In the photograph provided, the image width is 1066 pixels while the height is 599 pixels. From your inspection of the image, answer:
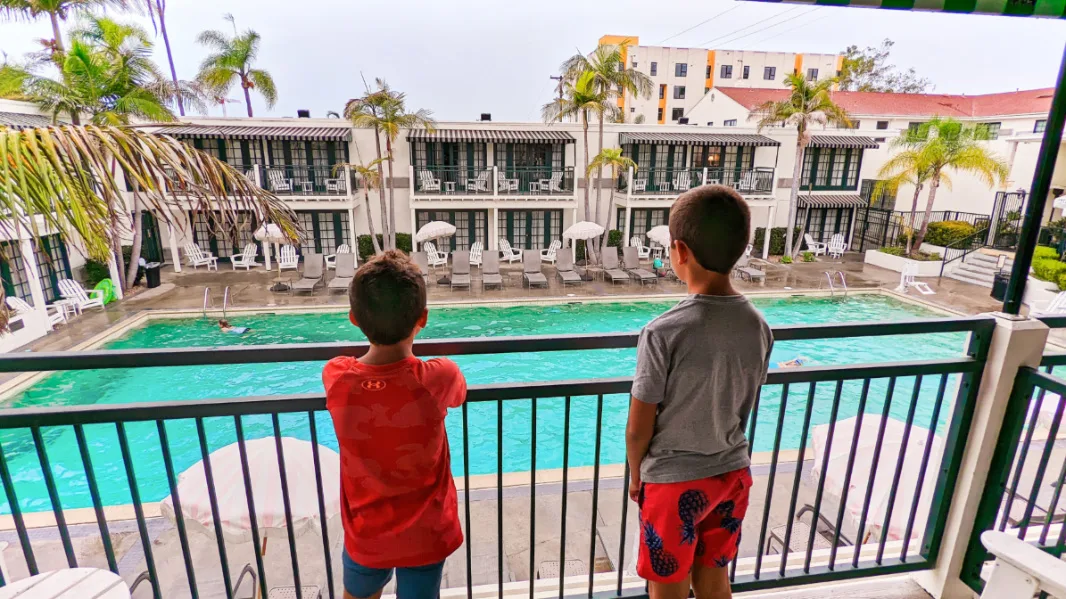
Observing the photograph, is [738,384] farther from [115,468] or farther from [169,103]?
[169,103]

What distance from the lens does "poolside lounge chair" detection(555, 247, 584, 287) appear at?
51.7ft

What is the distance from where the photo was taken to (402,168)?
19109 millimetres

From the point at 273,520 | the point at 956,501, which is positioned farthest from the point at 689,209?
the point at 273,520

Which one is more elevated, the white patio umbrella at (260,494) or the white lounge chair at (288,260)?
the white patio umbrella at (260,494)

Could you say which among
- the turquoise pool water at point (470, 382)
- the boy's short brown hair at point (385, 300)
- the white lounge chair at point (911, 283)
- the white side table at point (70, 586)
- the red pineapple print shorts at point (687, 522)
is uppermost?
the boy's short brown hair at point (385, 300)

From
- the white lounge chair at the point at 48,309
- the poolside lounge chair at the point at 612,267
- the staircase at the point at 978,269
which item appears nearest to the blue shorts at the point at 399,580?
the white lounge chair at the point at 48,309

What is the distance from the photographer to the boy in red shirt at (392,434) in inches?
55.0

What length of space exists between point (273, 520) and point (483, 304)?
1012 cm

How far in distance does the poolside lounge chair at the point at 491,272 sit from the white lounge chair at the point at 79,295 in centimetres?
930

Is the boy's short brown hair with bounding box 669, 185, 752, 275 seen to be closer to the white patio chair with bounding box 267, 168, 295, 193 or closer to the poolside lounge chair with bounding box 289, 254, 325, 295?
the poolside lounge chair with bounding box 289, 254, 325, 295

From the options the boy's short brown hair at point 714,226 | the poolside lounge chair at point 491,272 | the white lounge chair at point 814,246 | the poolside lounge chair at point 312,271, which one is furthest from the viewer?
the white lounge chair at point 814,246

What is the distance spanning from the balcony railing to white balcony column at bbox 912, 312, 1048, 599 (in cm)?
1758

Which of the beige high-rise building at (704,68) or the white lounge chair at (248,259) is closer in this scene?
the white lounge chair at (248,259)

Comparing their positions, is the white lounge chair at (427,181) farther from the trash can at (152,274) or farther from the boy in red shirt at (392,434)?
the boy in red shirt at (392,434)
